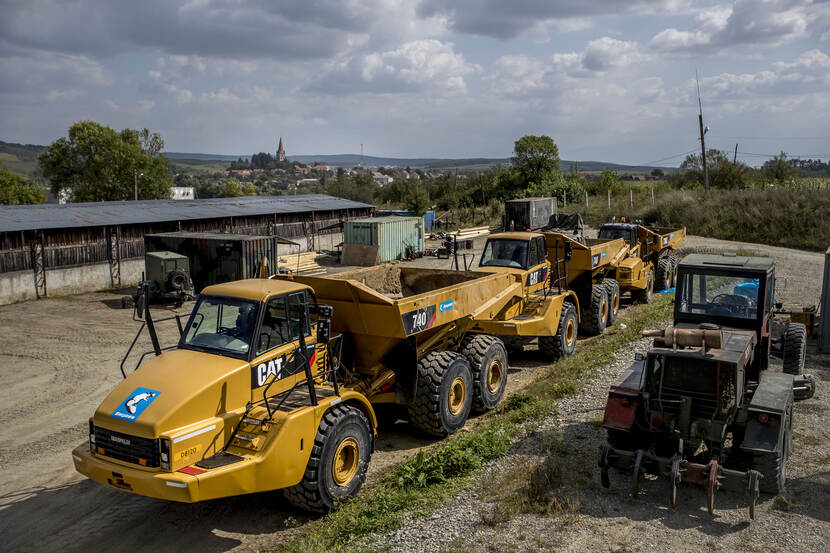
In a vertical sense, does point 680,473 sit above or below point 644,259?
below

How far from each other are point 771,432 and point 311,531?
5403mm

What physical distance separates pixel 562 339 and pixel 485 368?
364 cm

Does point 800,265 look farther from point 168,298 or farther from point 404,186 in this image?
point 404,186

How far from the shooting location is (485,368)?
1061 cm

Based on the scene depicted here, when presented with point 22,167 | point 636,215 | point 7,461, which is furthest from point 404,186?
point 22,167

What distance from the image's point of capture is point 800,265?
1014 inches

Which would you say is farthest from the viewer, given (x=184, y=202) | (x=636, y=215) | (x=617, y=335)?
(x=636, y=215)

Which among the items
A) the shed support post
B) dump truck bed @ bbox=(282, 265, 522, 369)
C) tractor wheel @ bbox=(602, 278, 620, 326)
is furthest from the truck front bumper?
the shed support post

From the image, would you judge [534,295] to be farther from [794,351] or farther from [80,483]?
[80,483]

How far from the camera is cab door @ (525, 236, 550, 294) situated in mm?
13367

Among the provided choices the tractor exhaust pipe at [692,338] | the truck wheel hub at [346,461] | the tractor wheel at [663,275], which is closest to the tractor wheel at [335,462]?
the truck wheel hub at [346,461]

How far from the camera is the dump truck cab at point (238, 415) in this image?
6.33m

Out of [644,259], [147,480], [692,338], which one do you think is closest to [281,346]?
[147,480]

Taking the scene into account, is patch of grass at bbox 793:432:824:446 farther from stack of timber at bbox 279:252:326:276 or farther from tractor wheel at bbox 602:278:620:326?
stack of timber at bbox 279:252:326:276
